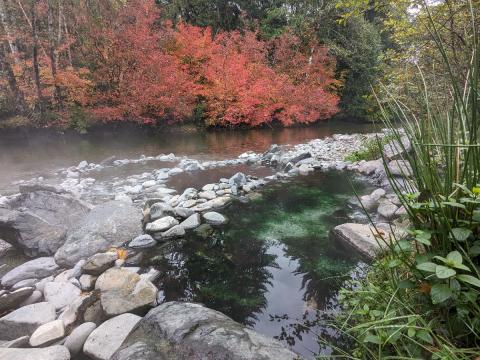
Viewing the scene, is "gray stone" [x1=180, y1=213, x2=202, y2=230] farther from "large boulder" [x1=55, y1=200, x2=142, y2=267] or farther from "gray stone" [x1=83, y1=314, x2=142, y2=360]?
"gray stone" [x1=83, y1=314, x2=142, y2=360]

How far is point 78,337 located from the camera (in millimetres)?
2330

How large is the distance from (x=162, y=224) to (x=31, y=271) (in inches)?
62.9

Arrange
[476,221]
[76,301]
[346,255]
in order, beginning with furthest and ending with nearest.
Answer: [346,255]
[76,301]
[476,221]

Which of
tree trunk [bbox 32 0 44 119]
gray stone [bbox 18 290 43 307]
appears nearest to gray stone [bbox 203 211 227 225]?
gray stone [bbox 18 290 43 307]

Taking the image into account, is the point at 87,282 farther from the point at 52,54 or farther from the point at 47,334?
the point at 52,54

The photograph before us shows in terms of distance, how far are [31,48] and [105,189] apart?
701 centimetres

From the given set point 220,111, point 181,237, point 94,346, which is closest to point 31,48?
point 220,111

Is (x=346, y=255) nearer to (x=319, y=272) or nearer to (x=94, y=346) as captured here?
(x=319, y=272)

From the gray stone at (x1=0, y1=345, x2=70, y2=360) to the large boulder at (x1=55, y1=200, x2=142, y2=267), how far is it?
1472 millimetres

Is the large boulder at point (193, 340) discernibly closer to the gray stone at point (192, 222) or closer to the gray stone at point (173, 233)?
the gray stone at point (173, 233)

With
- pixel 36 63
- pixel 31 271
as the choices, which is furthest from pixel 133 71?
pixel 31 271

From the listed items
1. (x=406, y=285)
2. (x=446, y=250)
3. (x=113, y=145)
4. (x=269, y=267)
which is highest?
(x=446, y=250)

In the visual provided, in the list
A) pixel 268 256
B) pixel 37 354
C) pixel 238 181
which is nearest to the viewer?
pixel 37 354

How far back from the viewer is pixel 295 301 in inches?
111
